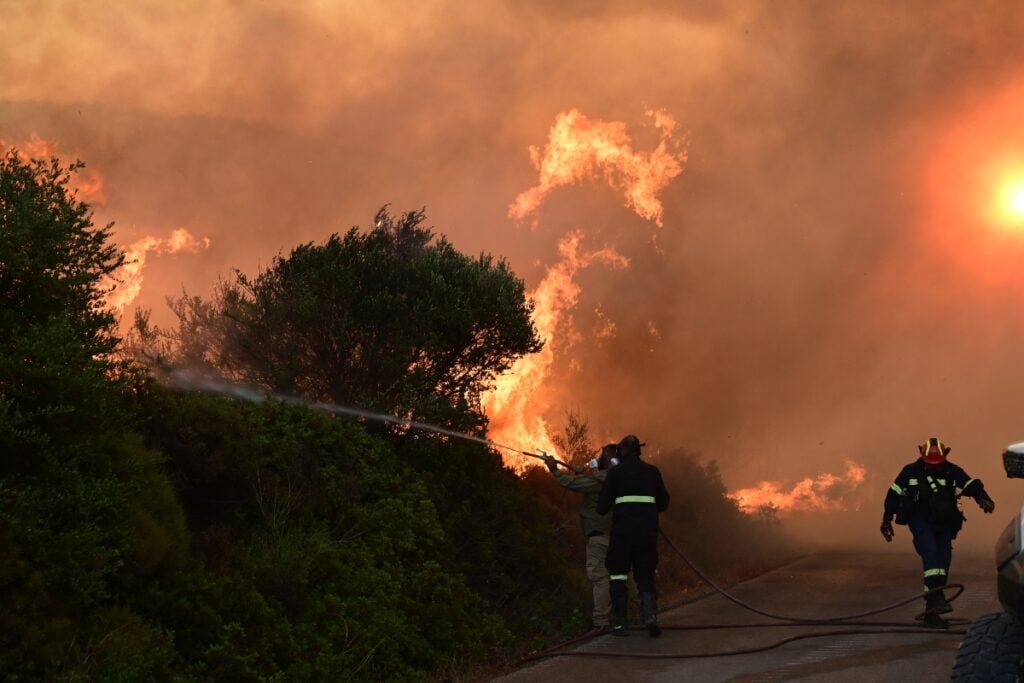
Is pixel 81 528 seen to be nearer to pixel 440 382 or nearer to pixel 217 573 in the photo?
pixel 217 573

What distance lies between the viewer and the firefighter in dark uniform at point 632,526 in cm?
1277

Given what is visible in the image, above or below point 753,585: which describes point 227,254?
above

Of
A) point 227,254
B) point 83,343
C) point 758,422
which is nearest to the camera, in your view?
point 83,343

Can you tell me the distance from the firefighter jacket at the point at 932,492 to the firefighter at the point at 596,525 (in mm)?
3272

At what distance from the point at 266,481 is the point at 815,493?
105 feet

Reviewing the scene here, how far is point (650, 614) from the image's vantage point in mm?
12633

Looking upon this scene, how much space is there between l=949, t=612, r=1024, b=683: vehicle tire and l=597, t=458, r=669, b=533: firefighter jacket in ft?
24.1

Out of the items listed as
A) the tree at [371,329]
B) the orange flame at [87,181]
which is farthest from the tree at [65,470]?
the orange flame at [87,181]

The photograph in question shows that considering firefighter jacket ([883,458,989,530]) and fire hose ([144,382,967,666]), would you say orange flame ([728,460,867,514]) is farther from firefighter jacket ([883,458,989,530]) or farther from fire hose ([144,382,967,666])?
firefighter jacket ([883,458,989,530])

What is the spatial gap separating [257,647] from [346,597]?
70.5 inches

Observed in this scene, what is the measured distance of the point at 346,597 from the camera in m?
11.1

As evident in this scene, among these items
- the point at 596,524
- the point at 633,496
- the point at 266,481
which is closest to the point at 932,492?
the point at 633,496

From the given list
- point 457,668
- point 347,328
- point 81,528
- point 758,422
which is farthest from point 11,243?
point 758,422

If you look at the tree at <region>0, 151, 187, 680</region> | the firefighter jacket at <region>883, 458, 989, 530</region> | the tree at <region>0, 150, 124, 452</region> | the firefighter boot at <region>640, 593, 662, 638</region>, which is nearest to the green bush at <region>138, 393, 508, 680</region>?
the tree at <region>0, 151, 187, 680</region>
